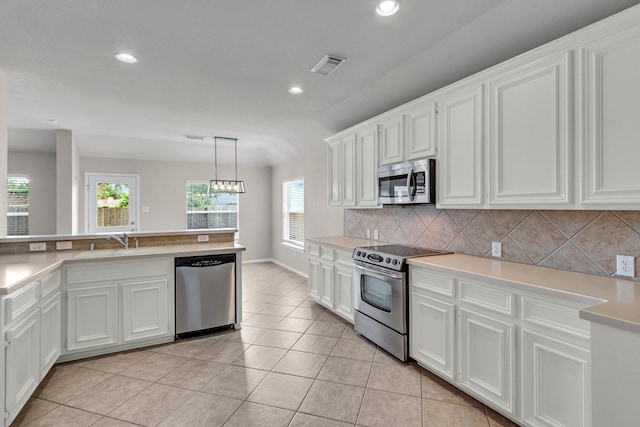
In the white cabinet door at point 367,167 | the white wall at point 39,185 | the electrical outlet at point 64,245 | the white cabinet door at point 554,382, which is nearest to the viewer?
the white cabinet door at point 554,382

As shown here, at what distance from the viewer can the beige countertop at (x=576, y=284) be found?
132 cm

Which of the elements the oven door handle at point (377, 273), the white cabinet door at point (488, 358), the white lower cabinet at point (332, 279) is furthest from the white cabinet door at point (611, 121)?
the white lower cabinet at point (332, 279)

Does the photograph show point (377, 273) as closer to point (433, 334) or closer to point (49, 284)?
point (433, 334)

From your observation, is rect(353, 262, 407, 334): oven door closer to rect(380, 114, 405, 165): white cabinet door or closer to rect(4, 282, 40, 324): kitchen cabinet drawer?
rect(380, 114, 405, 165): white cabinet door

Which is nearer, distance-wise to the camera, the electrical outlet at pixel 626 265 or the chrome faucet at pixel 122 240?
the electrical outlet at pixel 626 265

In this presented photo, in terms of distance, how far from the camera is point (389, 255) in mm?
2807

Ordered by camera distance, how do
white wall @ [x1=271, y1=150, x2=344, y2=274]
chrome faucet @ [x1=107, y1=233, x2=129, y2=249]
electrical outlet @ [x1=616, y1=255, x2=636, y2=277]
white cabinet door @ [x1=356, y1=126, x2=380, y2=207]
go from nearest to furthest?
1. electrical outlet @ [x1=616, y1=255, x2=636, y2=277]
2. chrome faucet @ [x1=107, y1=233, x2=129, y2=249]
3. white cabinet door @ [x1=356, y1=126, x2=380, y2=207]
4. white wall @ [x1=271, y1=150, x2=344, y2=274]

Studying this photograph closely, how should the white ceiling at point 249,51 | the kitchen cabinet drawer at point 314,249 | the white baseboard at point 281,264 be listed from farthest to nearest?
the white baseboard at point 281,264, the kitchen cabinet drawer at point 314,249, the white ceiling at point 249,51

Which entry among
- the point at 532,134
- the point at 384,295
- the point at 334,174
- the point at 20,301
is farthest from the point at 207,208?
the point at 532,134

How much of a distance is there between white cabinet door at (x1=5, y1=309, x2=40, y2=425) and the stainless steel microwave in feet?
9.85

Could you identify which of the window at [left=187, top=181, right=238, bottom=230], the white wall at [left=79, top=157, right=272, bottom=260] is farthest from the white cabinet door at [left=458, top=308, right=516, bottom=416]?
the window at [left=187, top=181, right=238, bottom=230]

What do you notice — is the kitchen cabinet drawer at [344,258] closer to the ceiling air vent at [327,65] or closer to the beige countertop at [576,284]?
the beige countertop at [576,284]

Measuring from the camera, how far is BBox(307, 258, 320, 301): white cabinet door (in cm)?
420

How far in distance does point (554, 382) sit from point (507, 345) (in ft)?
0.90
